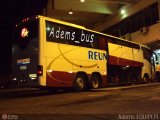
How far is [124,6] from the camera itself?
103 ft

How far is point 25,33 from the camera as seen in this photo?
49.2 ft

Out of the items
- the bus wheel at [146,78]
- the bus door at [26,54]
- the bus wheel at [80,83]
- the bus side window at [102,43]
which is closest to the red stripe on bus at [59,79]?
the bus wheel at [80,83]

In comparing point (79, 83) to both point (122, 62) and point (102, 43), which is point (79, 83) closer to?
point (102, 43)

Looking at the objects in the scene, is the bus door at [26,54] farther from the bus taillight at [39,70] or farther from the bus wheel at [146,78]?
the bus wheel at [146,78]

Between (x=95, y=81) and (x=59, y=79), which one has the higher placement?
(x=59, y=79)

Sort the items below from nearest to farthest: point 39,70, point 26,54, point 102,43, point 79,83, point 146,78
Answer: point 39,70 < point 26,54 < point 79,83 < point 102,43 < point 146,78

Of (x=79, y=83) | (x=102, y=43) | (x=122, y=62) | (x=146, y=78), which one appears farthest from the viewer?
(x=146, y=78)

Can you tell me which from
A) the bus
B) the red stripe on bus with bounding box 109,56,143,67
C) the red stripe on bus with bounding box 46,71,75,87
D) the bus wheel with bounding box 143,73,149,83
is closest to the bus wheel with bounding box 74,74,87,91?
the bus

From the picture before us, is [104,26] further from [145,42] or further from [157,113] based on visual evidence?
[157,113]

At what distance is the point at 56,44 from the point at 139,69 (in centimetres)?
1054

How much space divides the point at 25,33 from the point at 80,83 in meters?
3.93

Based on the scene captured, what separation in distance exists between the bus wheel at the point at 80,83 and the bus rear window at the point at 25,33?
3286 millimetres

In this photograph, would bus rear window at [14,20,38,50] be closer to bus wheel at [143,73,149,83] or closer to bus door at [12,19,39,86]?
bus door at [12,19,39,86]

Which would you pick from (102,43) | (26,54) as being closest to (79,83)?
(26,54)
